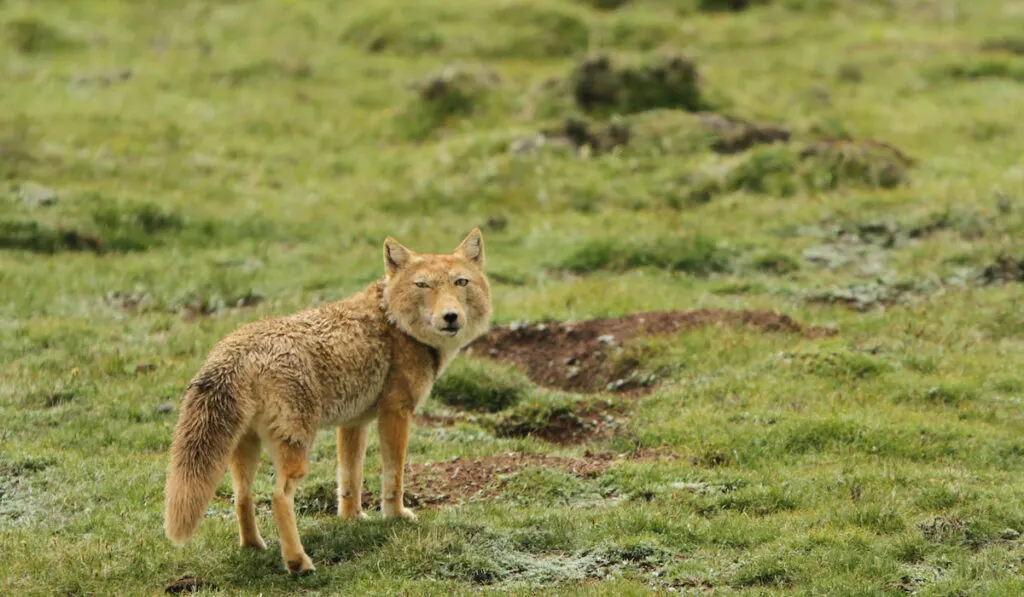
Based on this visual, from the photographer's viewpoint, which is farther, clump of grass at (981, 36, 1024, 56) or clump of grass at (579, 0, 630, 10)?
clump of grass at (579, 0, 630, 10)

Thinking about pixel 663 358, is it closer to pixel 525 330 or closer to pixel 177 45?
pixel 525 330

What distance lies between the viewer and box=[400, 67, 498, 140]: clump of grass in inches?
1196

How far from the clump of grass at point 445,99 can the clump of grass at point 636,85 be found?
274 centimetres

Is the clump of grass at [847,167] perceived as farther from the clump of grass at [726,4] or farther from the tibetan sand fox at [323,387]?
the clump of grass at [726,4]

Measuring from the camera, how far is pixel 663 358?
16.3 metres

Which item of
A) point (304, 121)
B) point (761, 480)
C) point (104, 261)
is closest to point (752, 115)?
point (304, 121)

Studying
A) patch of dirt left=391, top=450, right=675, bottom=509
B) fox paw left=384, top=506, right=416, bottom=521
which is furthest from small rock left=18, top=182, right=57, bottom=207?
fox paw left=384, top=506, right=416, bottom=521

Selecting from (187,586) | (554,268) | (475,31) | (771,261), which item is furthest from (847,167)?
(187,586)

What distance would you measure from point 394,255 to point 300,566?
3269mm

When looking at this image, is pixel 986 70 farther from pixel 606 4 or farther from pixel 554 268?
pixel 554 268

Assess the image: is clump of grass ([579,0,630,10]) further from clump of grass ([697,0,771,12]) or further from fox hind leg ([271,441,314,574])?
fox hind leg ([271,441,314,574])

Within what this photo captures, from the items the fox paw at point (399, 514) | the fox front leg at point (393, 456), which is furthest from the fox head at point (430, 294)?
the fox paw at point (399, 514)

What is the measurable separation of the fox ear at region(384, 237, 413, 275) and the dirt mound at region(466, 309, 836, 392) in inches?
204

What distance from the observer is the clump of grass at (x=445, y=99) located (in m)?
30.4
